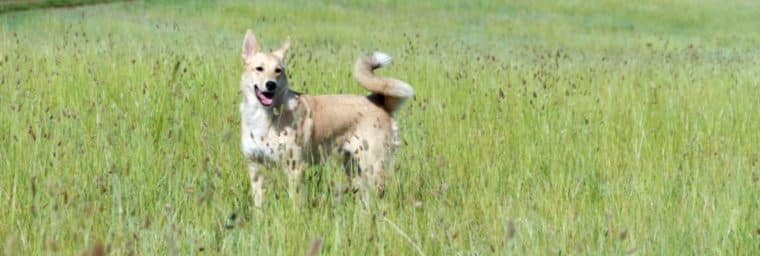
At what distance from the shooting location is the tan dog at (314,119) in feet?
17.8

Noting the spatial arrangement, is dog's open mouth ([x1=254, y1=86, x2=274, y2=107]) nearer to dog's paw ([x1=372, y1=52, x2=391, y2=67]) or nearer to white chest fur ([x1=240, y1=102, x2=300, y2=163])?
white chest fur ([x1=240, y1=102, x2=300, y2=163])

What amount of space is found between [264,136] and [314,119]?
1.34 feet

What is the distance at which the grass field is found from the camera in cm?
367

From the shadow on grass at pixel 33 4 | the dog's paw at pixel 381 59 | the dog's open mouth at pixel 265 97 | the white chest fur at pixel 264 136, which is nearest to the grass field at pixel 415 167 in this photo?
the white chest fur at pixel 264 136

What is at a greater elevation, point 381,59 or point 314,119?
point 381,59

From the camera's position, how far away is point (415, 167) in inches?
212

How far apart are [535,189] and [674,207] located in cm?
72

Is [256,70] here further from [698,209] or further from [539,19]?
[539,19]

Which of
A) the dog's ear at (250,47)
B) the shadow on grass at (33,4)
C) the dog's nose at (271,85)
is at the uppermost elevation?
the dog's ear at (250,47)

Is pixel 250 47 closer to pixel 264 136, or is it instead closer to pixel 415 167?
pixel 264 136

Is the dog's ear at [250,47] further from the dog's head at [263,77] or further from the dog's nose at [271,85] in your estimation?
the dog's nose at [271,85]

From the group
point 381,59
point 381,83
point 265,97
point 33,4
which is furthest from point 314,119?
point 33,4

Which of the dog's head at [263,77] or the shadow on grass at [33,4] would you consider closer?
the dog's head at [263,77]

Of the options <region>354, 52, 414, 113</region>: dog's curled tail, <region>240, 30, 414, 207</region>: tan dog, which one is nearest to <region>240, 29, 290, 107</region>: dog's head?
<region>240, 30, 414, 207</region>: tan dog
